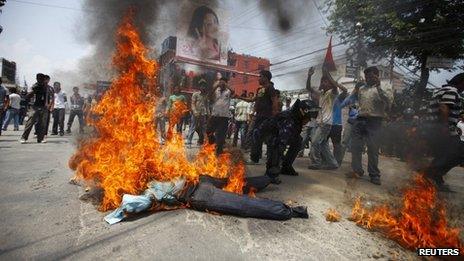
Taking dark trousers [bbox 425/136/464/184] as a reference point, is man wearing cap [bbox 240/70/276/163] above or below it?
above

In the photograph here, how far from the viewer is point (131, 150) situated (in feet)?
14.7

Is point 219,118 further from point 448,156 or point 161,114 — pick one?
point 448,156

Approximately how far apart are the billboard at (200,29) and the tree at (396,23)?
10.8 feet

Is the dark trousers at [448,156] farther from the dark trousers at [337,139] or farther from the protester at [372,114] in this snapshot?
the dark trousers at [337,139]

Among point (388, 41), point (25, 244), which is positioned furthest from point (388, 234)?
point (388, 41)

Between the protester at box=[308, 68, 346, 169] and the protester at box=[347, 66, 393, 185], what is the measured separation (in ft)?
3.31

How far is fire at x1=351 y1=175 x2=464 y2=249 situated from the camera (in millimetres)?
3410

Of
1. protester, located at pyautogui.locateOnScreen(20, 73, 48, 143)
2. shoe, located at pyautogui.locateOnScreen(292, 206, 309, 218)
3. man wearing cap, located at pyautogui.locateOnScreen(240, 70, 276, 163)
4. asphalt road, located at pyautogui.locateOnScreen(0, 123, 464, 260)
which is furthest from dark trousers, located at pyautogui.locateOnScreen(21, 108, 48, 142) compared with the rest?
shoe, located at pyautogui.locateOnScreen(292, 206, 309, 218)

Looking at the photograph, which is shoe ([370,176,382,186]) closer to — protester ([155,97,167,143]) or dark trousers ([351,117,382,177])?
dark trousers ([351,117,382,177])

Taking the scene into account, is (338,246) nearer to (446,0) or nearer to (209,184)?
(209,184)

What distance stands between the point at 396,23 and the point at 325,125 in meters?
6.42

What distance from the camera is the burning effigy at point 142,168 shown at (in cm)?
371

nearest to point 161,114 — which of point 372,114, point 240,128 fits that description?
point 240,128

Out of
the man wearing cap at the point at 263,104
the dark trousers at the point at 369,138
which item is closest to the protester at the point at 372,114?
the dark trousers at the point at 369,138
